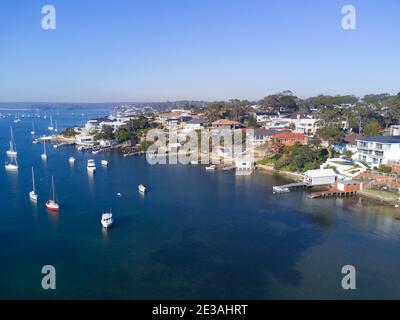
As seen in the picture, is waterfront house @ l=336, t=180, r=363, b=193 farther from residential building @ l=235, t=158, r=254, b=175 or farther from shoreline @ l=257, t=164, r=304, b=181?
residential building @ l=235, t=158, r=254, b=175

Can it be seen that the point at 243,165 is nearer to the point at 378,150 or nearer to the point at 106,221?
the point at 378,150

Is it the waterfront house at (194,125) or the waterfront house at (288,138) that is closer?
the waterfront house at (288,138)

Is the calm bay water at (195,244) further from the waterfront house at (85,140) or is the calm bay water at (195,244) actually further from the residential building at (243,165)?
the waterfront house at (85,140)

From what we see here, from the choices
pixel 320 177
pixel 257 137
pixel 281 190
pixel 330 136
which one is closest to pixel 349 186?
pixel 320 177

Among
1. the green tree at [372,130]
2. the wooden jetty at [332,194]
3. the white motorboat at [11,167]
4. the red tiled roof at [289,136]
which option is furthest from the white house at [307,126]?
the white motorboat at [11,167]
